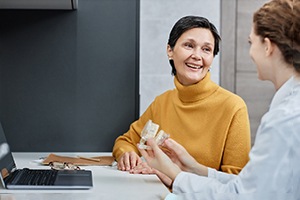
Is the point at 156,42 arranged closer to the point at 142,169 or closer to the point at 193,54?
the point at 193,54

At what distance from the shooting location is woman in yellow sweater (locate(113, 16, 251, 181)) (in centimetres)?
73

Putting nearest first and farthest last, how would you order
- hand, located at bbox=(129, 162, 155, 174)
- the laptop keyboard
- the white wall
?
1. the laptop keyboard
2. hand, located at bbox=(129, 162, 155, 174)
3. the white wall

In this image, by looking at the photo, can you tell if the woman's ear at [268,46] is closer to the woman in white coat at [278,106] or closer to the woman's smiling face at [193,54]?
the woman in white coat at [278,106]

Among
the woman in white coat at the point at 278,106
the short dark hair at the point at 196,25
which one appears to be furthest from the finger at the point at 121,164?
the woman in white coat at the point at 278,106

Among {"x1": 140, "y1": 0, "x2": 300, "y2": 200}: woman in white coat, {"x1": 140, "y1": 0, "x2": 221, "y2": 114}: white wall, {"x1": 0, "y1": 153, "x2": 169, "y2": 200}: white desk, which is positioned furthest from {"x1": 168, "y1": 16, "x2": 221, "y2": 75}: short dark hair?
{"x1": 140, "y1": 0, "x2": 300, "y2": 200}: woman in white coat

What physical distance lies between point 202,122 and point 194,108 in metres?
0.03

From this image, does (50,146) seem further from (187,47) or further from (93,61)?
(187,47)

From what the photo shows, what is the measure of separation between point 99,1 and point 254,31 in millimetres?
667

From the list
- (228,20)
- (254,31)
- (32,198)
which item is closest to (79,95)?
(228,20)

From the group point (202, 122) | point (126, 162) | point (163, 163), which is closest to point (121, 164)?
point (126, 162)

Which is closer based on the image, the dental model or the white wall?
the dental model

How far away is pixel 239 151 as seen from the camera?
627mm

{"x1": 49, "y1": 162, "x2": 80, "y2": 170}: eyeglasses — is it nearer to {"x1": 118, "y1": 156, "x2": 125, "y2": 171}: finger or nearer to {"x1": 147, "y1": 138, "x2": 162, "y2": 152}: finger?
{"x1": 118, "y1": 156, "x2": 125, "y2": 171}: finger

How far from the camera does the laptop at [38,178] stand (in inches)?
22.6
